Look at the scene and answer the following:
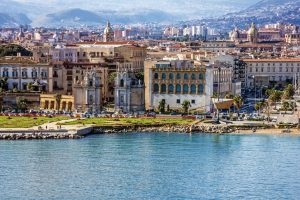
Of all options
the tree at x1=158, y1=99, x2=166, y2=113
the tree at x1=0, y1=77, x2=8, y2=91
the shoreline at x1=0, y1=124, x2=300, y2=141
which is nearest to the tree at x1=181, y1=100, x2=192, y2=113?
the tree at x1=158, y1=99, x2=166, y2=113

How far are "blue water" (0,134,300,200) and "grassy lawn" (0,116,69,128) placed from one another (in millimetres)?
3867

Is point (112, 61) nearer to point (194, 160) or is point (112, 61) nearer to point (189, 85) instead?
point (189, 85)

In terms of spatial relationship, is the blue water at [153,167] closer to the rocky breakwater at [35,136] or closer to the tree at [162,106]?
the rocky breakwater at [35,136]

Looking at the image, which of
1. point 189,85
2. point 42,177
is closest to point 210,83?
point 189,85

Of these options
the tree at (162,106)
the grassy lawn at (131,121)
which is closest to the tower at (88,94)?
the tree at (162,106)

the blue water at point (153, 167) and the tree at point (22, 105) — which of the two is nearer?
the blue water at point (153, 167)

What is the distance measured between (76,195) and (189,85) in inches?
976

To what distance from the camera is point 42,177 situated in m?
35.6

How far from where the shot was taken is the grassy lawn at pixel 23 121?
164ft

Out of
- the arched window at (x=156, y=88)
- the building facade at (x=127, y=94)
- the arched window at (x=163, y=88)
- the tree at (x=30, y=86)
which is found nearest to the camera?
the building facade at (x=127, y=94)

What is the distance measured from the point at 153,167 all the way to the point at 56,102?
2069 centimetres

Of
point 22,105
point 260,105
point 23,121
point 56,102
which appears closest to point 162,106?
point 260,105

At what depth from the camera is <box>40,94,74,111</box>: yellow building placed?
189 ft

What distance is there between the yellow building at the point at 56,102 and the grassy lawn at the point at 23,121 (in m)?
4.38
